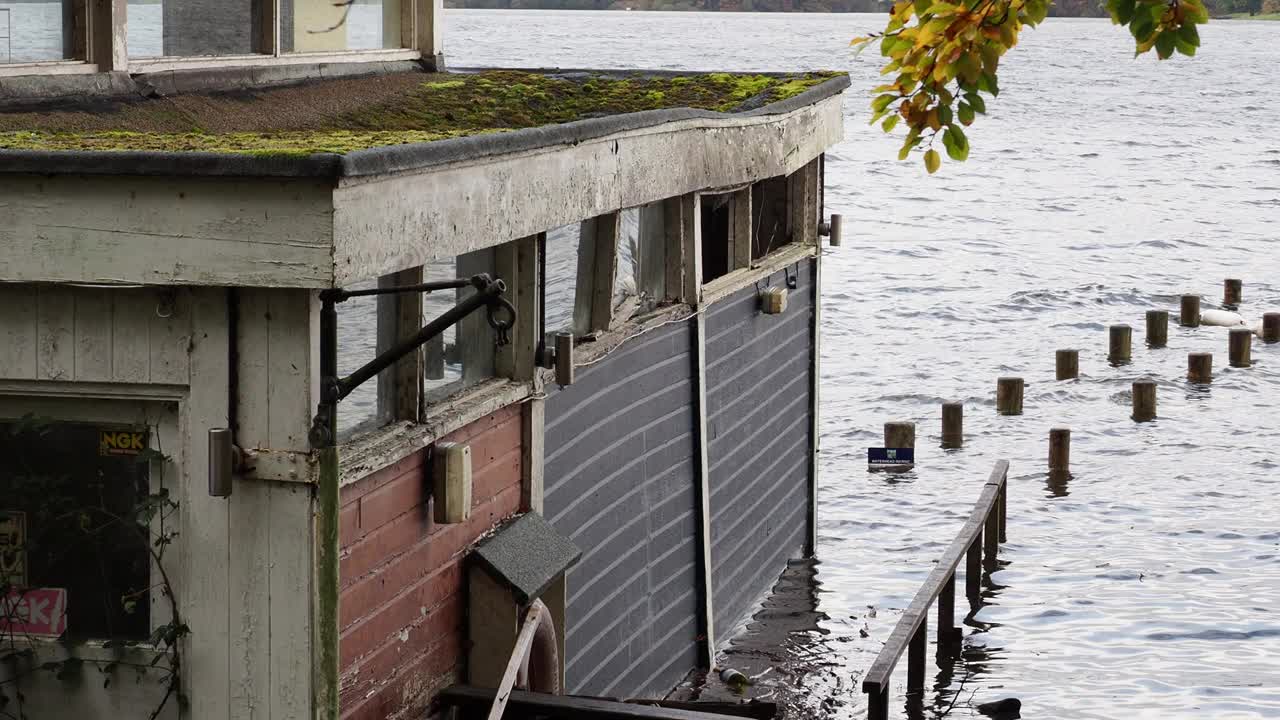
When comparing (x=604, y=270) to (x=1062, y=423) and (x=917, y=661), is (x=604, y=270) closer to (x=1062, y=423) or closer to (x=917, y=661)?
(x=917, y=661)

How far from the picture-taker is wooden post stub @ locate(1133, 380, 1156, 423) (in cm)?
2958

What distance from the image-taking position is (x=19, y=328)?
668cm

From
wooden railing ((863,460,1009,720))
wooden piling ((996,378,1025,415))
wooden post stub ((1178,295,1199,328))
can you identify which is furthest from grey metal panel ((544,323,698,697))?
wooden post stub ((1178,295,1199,328))

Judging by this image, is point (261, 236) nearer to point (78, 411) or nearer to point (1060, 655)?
point (78, 411)

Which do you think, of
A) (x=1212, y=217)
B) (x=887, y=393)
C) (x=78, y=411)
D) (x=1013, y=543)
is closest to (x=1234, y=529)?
(x=1013, y=543)

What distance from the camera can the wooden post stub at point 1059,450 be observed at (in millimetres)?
25688

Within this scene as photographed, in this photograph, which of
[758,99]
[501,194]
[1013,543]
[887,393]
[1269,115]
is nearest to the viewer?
[501,194]

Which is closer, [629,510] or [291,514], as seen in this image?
[291,514]

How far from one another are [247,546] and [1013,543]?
55.1 feet


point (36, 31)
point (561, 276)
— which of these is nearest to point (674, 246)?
point (561, 276)

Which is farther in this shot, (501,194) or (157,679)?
(501,194)

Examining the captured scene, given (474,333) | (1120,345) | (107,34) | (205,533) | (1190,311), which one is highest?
(107,34)

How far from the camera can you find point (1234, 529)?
2370cm

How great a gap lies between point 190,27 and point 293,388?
4.89 m
